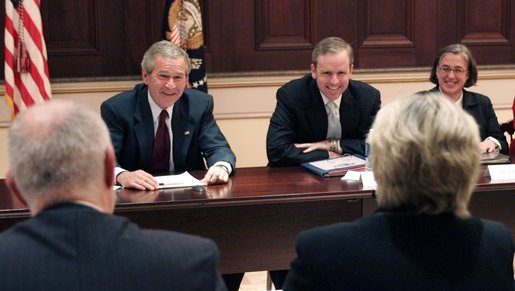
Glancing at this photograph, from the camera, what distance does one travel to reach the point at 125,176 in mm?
3584

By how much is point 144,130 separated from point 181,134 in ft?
0.58

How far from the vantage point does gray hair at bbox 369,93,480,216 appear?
1.74 m

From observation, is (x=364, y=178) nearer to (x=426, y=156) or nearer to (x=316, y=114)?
(x=316, y=114)

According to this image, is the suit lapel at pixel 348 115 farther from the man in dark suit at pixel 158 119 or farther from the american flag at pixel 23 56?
the american flag at pixel 23 56

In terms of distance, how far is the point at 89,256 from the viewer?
158 centimetres

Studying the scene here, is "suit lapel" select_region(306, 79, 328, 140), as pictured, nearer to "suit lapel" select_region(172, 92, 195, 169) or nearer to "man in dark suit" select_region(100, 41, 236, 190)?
"man in dark suit" select_region(100, 41, 236, 190)

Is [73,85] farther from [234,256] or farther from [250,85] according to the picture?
[234,256]

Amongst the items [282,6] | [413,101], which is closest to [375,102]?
[282,6]

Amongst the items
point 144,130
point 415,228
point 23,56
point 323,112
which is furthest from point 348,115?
point 415,228

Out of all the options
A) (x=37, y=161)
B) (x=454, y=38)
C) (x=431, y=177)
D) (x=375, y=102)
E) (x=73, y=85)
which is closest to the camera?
(x=37, y=161)

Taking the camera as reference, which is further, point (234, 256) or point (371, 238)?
point (234, 256)

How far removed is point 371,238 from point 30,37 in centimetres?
399

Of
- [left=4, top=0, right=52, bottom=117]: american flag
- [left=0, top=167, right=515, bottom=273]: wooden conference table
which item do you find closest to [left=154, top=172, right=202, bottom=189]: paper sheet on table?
[left=0, top=167, right=515, bottom=273]: wooden conference table

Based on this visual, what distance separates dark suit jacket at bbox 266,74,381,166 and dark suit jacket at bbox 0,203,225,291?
2700 mm
